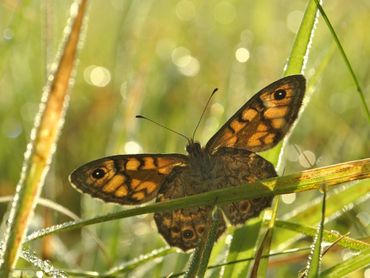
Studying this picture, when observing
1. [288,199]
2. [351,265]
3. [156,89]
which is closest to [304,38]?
[351,265]

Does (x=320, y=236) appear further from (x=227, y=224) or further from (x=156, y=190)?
(x=156, y=190)

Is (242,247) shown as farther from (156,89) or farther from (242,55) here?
(156,89)

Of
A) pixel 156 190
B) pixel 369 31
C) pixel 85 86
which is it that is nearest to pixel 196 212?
pixel 156 190

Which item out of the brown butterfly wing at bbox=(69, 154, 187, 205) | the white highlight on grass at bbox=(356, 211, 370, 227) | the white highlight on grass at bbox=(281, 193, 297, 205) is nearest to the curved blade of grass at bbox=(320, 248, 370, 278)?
the brown butterfly wing at bbox=(69, 154, 187, 205)

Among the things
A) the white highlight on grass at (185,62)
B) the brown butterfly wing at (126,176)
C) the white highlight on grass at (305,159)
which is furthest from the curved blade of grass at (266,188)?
the white highlight on grass at (185,62)

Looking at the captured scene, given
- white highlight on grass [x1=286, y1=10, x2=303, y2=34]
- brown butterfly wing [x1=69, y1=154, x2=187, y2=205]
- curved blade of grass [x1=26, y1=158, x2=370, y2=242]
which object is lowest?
curved blade of grass [x1=26, y1=158, x2=370, y2=242]

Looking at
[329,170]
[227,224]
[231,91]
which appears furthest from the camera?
[231,91]

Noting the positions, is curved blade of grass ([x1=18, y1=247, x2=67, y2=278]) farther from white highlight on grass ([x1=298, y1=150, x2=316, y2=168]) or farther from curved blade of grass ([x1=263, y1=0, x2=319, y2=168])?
white highlight on grass ([x1=298, y1=150, x2=316, y2=168])
